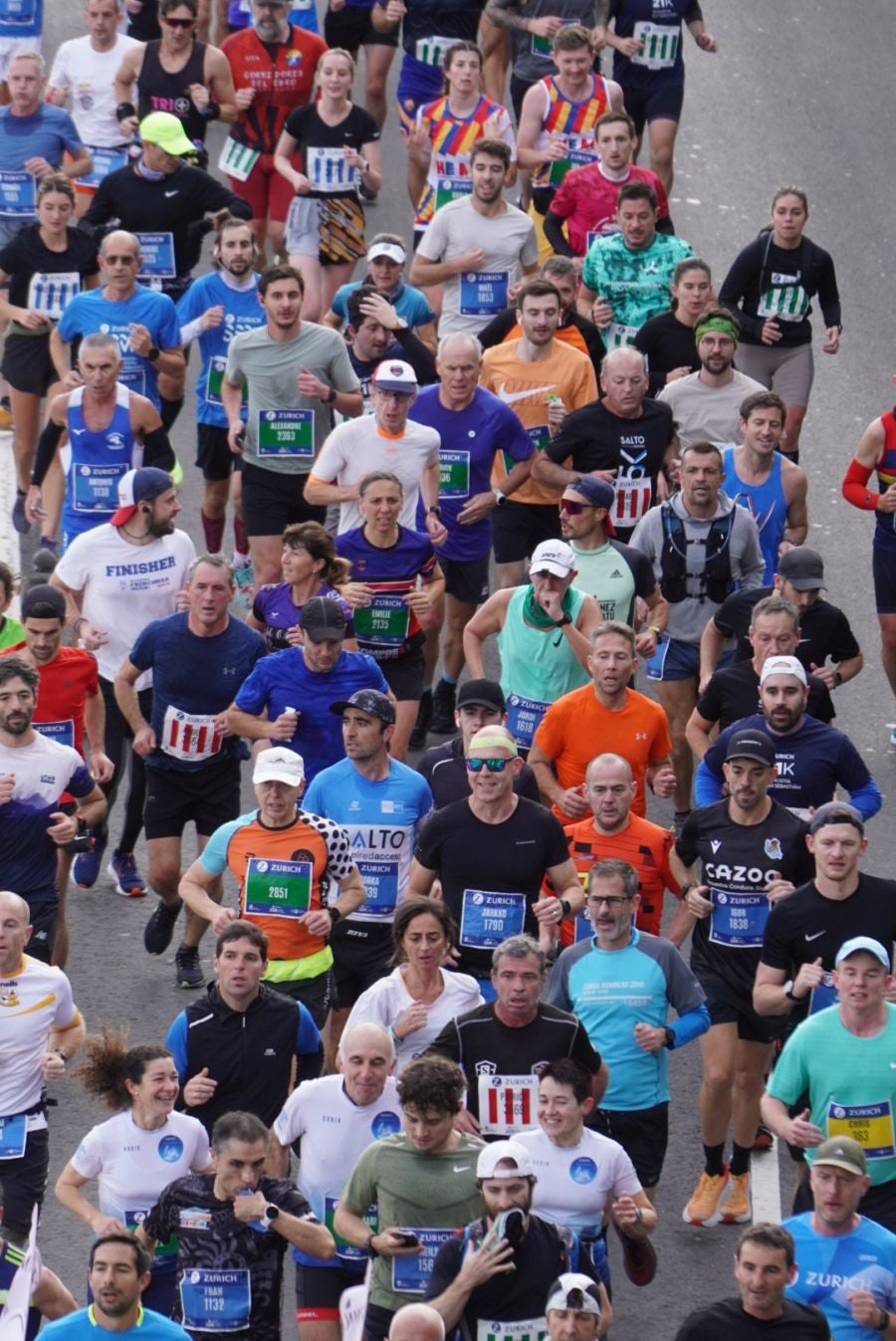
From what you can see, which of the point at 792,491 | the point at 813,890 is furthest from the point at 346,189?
the point at 813,890

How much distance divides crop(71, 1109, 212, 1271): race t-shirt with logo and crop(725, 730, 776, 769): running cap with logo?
2753mm

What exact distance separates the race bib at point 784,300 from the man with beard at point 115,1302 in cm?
897

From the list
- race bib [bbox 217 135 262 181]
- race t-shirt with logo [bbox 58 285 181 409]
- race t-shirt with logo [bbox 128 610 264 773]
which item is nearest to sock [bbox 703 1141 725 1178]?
race t-shirt with logo [bbox 128 610 264 773]

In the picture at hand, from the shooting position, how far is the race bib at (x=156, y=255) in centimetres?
1769

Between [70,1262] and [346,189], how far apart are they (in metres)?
8.77

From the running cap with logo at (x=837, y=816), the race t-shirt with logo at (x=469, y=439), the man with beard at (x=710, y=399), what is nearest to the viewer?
the running cap with logo at (x=837, y=816)

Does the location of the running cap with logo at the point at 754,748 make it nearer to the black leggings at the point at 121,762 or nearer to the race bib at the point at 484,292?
the black leggings at the point at 121,762

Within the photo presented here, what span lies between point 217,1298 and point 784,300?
8.62 meters

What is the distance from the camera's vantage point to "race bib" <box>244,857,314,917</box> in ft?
38.5

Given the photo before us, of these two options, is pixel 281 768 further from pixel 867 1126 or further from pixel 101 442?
pixel 101 442

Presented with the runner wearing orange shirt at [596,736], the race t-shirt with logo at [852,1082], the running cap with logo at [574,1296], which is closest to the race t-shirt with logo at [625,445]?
the runner wearing orange shirt at [596,736]

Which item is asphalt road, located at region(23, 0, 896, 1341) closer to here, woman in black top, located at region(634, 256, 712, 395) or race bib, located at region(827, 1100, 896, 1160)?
race bib, located at region(827, 1100, 896, 1160)

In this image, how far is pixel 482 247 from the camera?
1736cm

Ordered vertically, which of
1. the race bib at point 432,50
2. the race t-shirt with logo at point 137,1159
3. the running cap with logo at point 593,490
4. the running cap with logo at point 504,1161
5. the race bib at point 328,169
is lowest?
the race t-shirt with logo at point 137,1159
